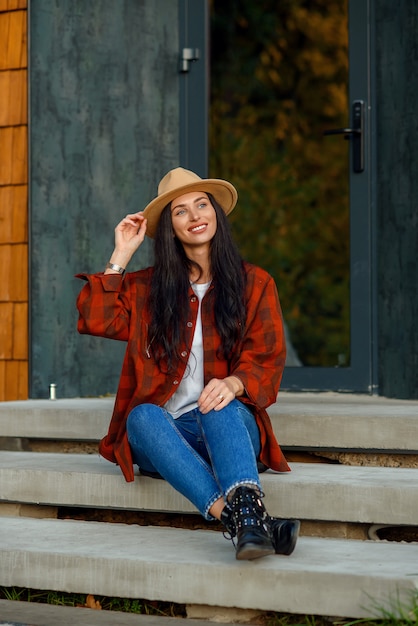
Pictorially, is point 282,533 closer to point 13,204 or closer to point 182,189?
point 182,189

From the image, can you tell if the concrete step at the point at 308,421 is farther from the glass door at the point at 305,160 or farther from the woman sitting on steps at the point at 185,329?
the glass door at the point at 305,160

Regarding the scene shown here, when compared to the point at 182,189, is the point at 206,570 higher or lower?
lower

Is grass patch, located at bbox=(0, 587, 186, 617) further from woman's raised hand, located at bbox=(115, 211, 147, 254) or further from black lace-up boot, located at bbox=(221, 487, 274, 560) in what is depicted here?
woman's raised hand, located at bbox=(115, 211, 147, 254)

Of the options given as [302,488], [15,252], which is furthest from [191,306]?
[15,252]

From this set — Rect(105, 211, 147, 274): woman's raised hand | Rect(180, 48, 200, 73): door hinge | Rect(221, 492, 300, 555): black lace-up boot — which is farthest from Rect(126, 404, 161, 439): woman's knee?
Rect(180, 48, 200, 73): door hinge

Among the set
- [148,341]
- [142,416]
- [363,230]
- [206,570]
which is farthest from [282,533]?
[363,230]

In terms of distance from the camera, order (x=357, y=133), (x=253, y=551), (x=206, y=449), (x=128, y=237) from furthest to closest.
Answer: (x=357, y=133)
(x=128, y=237)
(x=206, y=449)
(x=253, y=551)

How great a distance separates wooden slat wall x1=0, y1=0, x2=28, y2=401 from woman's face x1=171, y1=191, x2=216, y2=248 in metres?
1.72

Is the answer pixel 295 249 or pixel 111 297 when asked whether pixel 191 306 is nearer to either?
pixel 111 297

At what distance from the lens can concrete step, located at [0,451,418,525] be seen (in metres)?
3.09

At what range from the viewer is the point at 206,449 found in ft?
10.4

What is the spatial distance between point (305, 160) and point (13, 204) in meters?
1.42

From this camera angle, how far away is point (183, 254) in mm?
3434

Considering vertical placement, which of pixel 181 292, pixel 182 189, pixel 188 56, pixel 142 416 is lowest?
pixel 142 416
